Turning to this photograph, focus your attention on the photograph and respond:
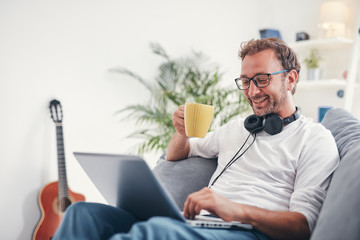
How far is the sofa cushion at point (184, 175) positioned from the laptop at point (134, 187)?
0.32 meters

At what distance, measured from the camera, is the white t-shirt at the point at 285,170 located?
44.4 inches

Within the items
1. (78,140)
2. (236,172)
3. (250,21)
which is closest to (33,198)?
(78,140)

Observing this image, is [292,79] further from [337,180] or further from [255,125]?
[337,180]

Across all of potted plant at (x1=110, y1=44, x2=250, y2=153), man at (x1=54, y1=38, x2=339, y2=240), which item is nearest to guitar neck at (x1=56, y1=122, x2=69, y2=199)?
potted plant at (x1=110, y1=44, x2=250, y2=153)

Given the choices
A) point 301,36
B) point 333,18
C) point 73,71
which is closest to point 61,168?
point 73,71

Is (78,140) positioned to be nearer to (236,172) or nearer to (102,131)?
(102,131)

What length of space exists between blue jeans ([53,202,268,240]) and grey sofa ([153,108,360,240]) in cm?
25

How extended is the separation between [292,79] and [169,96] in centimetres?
154

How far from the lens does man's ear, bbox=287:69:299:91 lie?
1.49m

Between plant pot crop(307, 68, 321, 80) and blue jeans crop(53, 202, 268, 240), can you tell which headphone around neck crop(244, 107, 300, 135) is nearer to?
blue jeans crop(53, 202, 268, 240)

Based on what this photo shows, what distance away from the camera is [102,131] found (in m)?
2.87

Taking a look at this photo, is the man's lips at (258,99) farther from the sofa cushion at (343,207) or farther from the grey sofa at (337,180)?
the sofa cushion at (343,207)

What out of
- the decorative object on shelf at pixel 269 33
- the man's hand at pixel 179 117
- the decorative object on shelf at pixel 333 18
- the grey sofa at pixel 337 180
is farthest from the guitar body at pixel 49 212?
the decorative object on shelf at pixel 333 18

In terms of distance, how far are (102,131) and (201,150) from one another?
1.40 m
